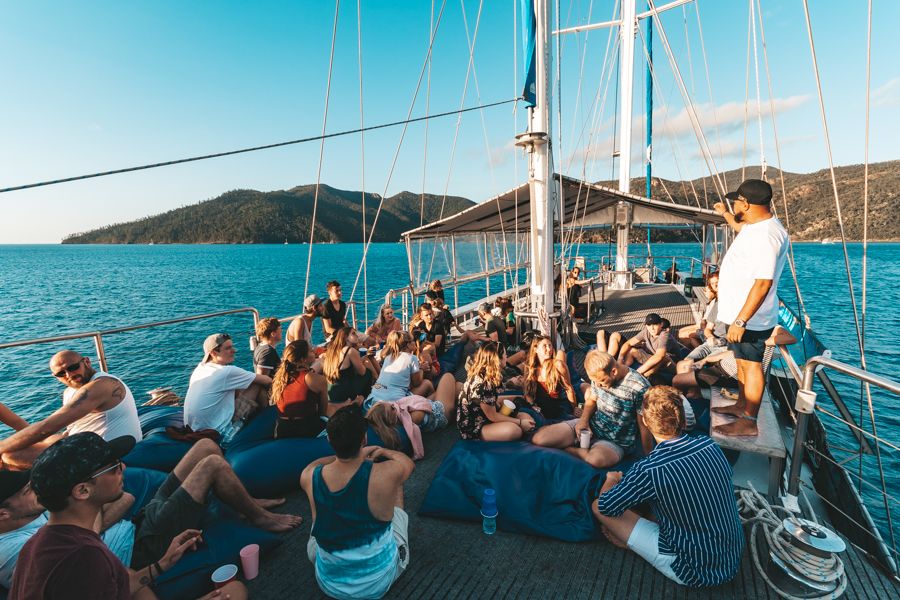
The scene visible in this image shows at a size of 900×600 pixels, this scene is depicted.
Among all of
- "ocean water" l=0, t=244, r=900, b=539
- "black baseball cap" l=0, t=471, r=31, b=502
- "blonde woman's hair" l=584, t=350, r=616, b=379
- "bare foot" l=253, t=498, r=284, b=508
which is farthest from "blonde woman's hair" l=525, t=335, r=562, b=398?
"ocean water" l=0, t=244, r=900, b=539

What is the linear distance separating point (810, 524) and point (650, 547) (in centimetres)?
87

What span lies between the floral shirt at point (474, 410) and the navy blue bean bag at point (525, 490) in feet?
1.30

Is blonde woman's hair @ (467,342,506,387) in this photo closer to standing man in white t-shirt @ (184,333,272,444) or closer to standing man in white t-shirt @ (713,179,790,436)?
standing man in white t-shirt @ (713,179,790,436)

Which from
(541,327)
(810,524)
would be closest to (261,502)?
(810,524)

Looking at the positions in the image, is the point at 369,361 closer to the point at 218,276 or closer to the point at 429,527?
the point at 429,527

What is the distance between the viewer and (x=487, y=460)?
3.55 meters

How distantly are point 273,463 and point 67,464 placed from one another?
1985 millimetres

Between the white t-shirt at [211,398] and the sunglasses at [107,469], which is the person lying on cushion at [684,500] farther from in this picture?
the white t-shirt at [211,398]

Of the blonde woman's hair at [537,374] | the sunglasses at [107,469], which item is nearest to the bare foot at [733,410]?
the blonde woman's hair at [537,374]

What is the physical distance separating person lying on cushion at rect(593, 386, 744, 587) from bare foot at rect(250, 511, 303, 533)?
2.32 metres

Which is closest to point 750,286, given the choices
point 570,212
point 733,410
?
point 733,410

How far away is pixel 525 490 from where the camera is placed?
10.5 feet

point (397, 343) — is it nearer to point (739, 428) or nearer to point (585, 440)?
point (585, 440)

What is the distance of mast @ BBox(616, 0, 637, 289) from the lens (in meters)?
12.8
